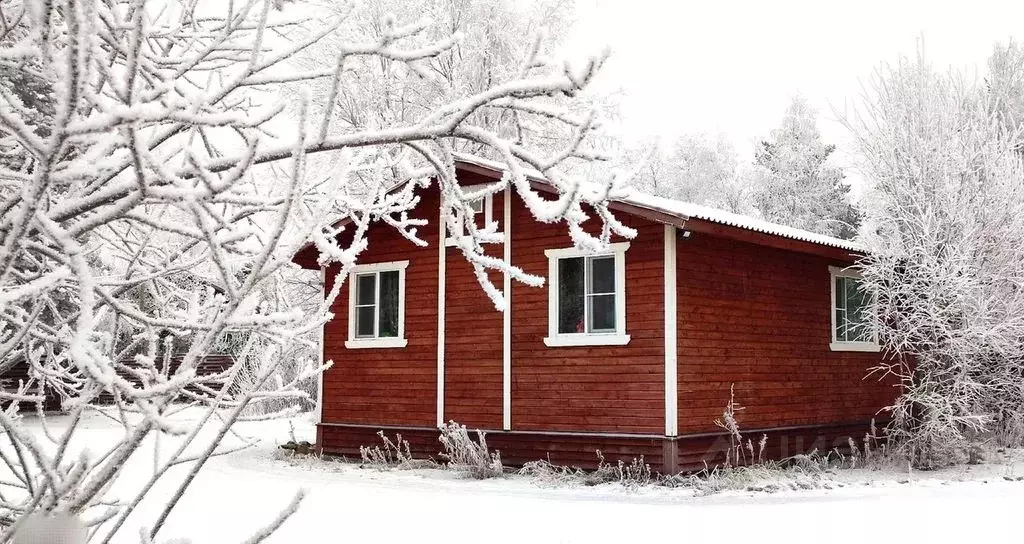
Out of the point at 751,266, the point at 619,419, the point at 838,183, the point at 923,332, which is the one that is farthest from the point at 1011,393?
the point at 838,183

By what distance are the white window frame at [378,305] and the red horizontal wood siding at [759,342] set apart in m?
4.15

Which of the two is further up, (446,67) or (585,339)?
(446,67)

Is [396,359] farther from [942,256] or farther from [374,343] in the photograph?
[942,256]

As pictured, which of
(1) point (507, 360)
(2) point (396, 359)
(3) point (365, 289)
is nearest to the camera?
(1) point (507, 360)

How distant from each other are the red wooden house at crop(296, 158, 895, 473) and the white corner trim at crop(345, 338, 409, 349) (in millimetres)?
20

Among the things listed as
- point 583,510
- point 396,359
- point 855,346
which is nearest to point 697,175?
point 855,346

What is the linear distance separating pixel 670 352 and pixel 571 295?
1.54 m

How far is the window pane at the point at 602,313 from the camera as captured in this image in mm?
12508

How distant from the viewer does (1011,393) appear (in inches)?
557

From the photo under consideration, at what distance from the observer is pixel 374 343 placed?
577 inches

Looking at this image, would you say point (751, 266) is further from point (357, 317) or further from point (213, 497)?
point (213, 497)

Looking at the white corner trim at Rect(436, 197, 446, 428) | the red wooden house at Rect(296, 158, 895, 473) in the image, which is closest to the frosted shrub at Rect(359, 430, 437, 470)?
the red wooden house at Rect(296, 158, 895, 473)

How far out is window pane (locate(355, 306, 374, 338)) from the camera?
14.9 meters

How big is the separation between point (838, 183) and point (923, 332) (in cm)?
2499
